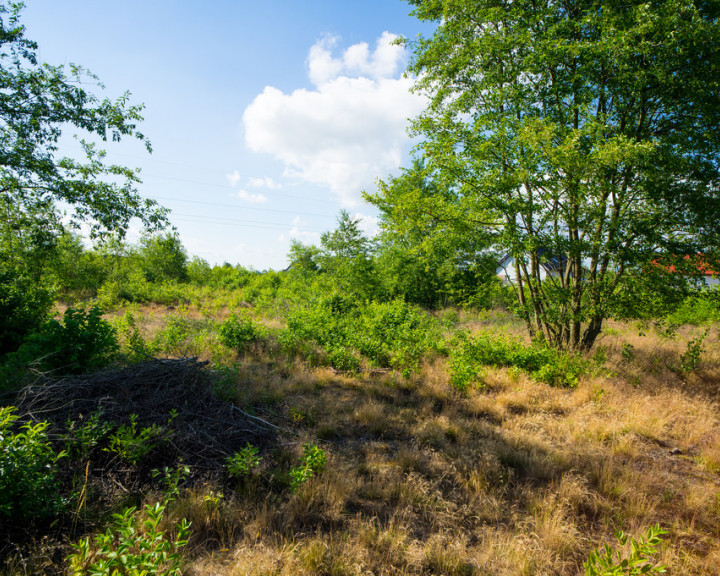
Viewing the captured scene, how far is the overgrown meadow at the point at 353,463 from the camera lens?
2.63m

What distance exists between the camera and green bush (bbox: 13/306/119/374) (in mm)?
5137

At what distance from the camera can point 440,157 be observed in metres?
7.61

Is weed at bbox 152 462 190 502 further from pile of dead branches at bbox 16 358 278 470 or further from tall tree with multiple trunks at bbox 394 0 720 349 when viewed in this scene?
tall tree with multiple trunks at bbox 394 0 720 349

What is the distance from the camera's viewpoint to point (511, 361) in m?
7.70

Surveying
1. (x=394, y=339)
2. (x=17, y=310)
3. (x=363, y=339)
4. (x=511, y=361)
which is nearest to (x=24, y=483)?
(x=17, y=310)

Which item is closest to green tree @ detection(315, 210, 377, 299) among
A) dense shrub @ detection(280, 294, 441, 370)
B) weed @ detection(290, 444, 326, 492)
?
dense shrub @ detection(280, 294, 441, 370)

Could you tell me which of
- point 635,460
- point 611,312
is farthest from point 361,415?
point 611,312

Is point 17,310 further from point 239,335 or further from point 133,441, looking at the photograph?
point 133,441

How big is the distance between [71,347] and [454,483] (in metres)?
5.97

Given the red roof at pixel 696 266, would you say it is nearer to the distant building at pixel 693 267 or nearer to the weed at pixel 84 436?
the distant building at pixel 693 267

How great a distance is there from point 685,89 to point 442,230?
5284 mm

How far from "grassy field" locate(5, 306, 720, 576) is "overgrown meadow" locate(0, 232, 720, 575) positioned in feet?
0.07

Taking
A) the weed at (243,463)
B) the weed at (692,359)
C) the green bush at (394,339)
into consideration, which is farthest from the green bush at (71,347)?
the weed at (692,359)

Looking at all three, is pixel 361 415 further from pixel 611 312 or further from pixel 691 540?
pixel 611 312
